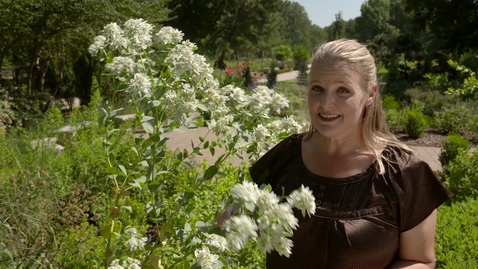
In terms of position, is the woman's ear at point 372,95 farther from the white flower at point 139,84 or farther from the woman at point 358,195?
the white flower at point 139,84

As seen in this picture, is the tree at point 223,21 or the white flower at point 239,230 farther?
the tree at point 223,21

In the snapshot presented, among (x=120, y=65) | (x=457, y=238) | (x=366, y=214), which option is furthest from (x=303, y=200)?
(x=457, y=238)

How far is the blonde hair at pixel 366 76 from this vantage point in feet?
4.88

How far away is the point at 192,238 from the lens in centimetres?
158

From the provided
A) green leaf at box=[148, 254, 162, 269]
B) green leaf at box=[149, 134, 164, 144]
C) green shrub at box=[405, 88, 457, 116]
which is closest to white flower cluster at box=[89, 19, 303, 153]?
green leaf at box=[149, 134, 164, 144]

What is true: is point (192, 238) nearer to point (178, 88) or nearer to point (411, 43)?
point (178, 88)

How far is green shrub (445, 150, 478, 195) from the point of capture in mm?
4968

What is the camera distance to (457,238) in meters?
3.30

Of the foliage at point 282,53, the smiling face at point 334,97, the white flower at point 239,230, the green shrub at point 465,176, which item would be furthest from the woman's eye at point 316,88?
the foliage at point 282,53

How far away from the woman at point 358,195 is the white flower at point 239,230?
1.65 feet

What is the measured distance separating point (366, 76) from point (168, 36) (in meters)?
0.73

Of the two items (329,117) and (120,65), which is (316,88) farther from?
(120,65)

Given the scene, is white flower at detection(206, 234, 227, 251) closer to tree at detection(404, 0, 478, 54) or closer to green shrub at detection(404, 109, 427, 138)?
green shrub at detection(404, 109, 427, 138)

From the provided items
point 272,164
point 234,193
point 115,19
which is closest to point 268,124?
point 272,164
